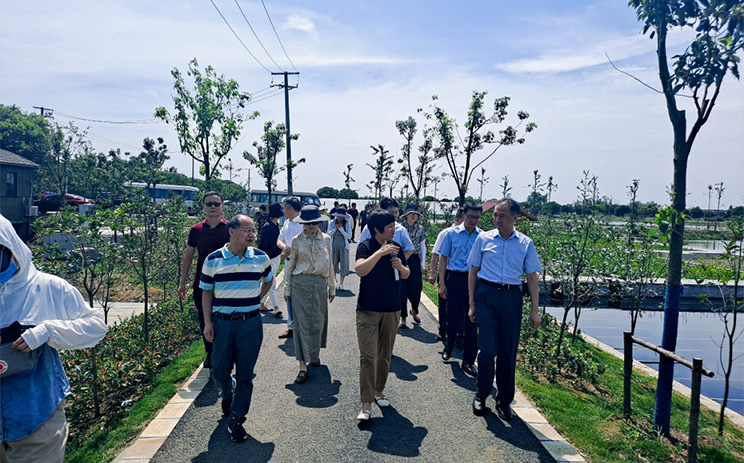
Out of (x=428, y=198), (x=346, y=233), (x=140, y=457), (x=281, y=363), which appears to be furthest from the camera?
(x=428, y=198)

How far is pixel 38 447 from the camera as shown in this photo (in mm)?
2400

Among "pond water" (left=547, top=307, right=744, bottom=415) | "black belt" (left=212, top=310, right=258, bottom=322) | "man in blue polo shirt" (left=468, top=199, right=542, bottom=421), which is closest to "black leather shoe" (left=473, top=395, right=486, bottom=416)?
"man in blue polo shirt" (left=468, top=199, right=542, bottom=421)

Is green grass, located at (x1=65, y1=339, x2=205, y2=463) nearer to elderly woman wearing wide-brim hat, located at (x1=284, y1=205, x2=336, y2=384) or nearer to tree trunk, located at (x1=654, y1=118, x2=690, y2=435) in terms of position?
elderly woman wearing wide-brim hat, located at (x1=284, y1=205, x2=336, y2=384)

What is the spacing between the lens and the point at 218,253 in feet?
13.3

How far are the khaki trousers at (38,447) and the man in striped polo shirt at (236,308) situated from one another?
1.52 m

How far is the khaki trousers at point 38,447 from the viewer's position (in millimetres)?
2381

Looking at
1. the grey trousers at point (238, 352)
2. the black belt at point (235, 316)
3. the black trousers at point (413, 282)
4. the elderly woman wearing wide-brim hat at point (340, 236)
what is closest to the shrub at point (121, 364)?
the grey trousers at point (238, 352)

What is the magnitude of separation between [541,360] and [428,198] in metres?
22.3

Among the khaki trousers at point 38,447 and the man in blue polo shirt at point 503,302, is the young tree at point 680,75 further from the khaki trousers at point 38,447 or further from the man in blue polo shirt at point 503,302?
the khaki trousers at point 38,447

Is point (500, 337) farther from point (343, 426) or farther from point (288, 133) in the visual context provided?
point (288, 133)

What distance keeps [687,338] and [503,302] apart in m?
10.4

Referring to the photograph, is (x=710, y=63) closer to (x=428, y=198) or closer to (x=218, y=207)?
(x=218, y=207)

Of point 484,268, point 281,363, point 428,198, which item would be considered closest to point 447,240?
point 484,268

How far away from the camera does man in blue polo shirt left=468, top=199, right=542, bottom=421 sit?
14.2 ft
